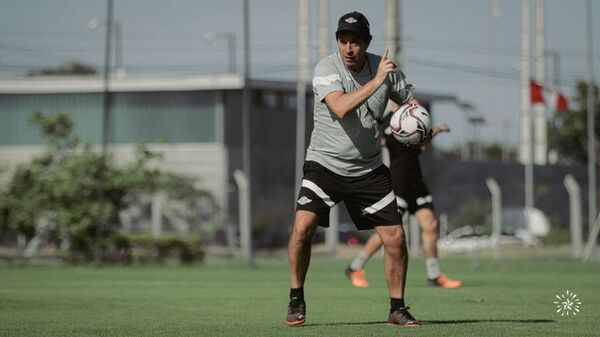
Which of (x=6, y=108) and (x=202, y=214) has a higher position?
(x=6, y=108)

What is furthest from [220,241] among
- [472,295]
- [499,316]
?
[499,316]

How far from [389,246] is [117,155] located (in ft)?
152

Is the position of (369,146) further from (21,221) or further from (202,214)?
(202,214)

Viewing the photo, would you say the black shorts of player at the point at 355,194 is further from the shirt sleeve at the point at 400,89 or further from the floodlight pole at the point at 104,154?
the floodlight pole at the point at 104,154

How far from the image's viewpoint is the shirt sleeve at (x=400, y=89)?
9.77 m

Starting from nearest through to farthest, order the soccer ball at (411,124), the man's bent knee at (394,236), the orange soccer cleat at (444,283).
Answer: the man's bent knee at (394,236), the soccer ball at (411,124), the orange soccer cleat at (444,283)

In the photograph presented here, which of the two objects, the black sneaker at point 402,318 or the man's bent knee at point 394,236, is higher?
the man's bent knee at point 394,236

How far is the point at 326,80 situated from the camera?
375 inches

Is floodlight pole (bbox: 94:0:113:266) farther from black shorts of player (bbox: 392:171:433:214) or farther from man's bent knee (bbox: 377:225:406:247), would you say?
man's bent knee (bbox: 377:225:406:247)

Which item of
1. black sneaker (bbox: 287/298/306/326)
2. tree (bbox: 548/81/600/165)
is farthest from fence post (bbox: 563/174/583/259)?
tree (bbox: 548/81/600/165)

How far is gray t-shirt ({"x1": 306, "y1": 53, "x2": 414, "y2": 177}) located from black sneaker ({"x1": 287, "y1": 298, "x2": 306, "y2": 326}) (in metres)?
1.03

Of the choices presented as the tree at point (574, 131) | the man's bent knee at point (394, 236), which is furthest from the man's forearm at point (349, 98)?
the tree at point (574, 131)

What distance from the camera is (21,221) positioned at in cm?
3600

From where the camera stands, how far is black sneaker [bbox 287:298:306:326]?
9734mm
